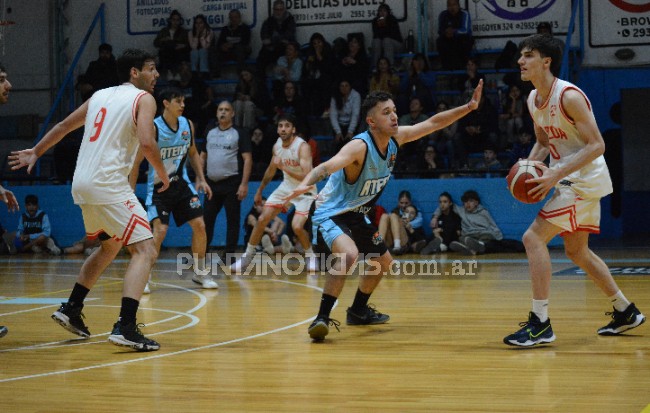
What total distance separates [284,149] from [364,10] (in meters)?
6.62

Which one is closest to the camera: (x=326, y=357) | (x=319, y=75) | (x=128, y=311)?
(x=326, y=357)

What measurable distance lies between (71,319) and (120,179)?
1005 mm

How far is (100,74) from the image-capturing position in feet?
54.5

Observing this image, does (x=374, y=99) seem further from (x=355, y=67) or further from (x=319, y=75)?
(x=319, y=75)

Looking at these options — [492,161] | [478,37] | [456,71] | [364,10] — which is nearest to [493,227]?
[492,161]

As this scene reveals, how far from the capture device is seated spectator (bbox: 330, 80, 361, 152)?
14766mm

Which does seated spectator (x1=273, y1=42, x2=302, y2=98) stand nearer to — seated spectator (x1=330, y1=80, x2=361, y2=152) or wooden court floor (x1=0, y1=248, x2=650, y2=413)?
seated spectator (x1=330, y1=80, x2=361, y2=152)

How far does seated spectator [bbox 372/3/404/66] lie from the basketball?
33.5 ft

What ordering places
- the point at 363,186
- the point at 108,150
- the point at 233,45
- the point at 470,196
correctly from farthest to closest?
the point at 233,45 → the point at 470,196 → the point at 363,186 → the point at 108,150

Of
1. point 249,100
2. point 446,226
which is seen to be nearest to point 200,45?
point 249,100

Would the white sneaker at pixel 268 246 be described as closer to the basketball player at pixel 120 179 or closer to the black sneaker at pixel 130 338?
the basketball player at pixel 120 179

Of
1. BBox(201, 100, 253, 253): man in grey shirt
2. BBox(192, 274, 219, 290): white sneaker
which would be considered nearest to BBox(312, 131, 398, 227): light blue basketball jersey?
BBox(192, 274, 219, 290): white sneaker

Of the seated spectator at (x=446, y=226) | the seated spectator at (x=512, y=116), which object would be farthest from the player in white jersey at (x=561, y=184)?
the seated spectator at (x=512, y=116)

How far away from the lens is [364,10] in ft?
55.8
